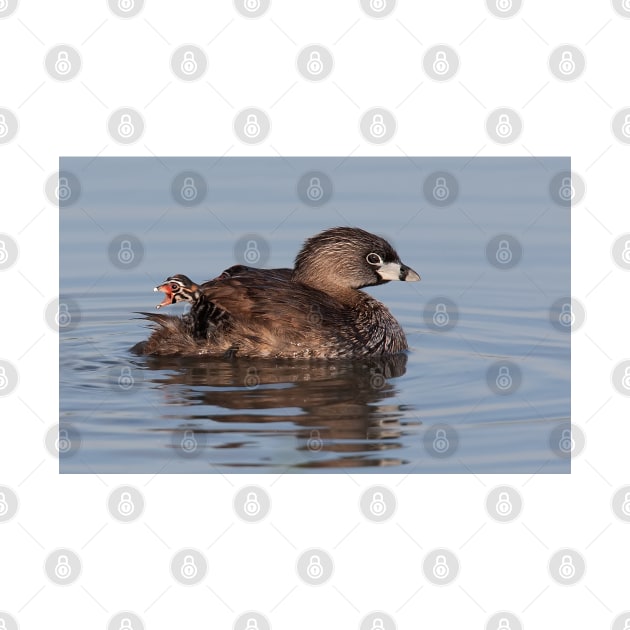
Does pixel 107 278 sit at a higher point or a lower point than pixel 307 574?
higher

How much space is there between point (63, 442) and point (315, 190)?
7235mm

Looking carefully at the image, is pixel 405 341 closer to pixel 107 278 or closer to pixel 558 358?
pixel 558 358

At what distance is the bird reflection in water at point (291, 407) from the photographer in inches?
440

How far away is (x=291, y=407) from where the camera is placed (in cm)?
1233

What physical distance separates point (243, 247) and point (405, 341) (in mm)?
3307

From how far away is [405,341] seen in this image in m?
14.8

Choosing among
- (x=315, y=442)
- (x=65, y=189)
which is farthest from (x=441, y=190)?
(x=315, y=442)

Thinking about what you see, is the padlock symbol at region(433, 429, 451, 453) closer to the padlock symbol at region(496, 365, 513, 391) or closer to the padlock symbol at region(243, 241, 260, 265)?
the padlock symbol at region(496, 365, 513, 391)

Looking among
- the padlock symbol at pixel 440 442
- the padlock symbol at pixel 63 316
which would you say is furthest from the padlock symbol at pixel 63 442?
the padlock symbol at pixel 63 316

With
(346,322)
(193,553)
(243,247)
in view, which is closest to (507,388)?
(346,322)

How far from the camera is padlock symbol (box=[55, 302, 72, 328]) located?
15195 mm

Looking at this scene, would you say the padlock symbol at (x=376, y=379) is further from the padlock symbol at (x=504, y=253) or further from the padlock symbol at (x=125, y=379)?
the padlock symbol at (x=504, y=253)

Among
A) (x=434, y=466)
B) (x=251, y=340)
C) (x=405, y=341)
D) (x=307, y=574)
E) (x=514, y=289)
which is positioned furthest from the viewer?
(x=514, y=289)

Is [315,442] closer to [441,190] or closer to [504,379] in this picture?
[504,379]
